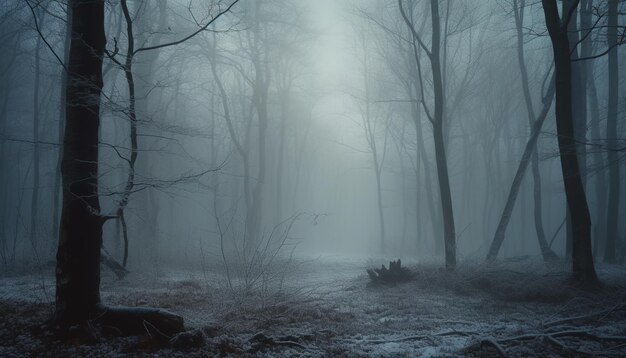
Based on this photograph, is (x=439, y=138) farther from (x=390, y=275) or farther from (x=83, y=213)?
(x=83, y=213)

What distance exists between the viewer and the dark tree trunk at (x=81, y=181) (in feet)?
11.7

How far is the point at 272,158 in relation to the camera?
2855cm

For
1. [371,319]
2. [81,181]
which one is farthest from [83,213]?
[371,319]

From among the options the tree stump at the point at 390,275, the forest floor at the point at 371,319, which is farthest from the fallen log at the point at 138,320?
the tree stump at the point at 390,275

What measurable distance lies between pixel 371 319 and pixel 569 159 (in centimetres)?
492

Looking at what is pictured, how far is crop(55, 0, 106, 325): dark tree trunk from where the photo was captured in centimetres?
355

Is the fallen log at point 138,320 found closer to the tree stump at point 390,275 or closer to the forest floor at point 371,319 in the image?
the forest floor at point 371,319

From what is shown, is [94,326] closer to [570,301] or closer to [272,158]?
[570,301]

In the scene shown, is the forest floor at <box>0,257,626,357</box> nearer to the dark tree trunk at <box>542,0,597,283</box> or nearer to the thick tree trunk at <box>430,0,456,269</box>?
the dark tree trunk at <box>542,0,597,283</box>

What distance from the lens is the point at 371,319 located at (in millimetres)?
5051

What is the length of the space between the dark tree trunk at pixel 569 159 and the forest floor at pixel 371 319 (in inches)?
19.1

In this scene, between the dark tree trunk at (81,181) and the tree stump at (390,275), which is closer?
the dark tree trunk at (81,181)

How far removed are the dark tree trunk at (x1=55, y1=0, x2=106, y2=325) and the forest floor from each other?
442 mm

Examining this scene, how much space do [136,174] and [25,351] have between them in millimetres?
1855
